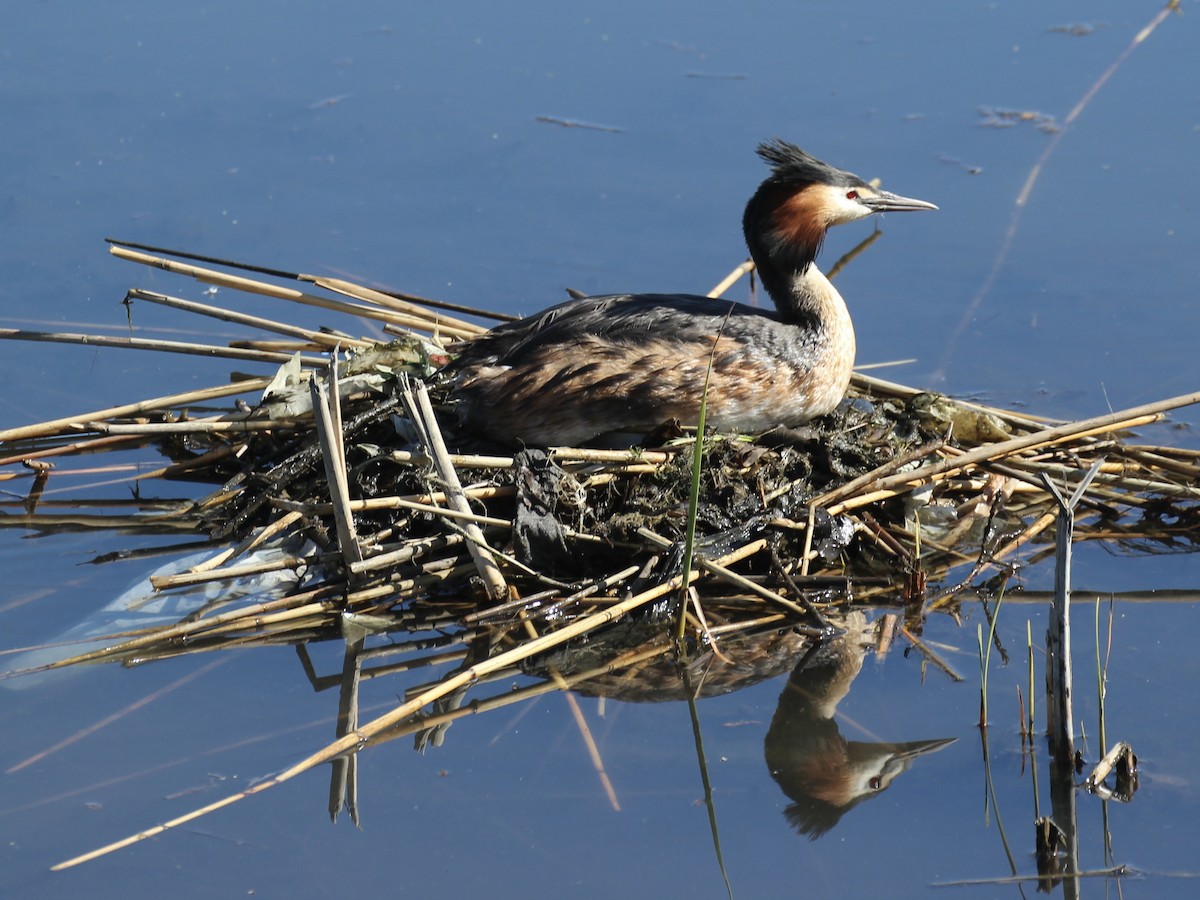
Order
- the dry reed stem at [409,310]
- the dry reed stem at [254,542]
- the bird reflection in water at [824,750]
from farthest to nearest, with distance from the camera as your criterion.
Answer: the dry reed stem at [409,310], the dry reed stem at [254,542], the bird reflection in water at [824,750]

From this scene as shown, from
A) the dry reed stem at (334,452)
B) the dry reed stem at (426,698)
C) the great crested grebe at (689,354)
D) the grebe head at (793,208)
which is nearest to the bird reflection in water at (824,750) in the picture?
the dry reed stem at (426,698)

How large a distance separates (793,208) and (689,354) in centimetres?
69

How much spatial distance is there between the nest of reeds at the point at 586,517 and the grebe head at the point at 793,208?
58cm

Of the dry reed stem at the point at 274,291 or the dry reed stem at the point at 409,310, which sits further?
the dry reed stem at the point at 409,310

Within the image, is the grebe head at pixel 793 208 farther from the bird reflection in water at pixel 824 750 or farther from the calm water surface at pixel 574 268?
the bird reflection in water at pixel 824 750

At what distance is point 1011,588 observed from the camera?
4949 mm

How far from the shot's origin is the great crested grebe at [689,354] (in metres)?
5.21

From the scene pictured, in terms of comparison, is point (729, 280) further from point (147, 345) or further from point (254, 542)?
→ point (254, 542)

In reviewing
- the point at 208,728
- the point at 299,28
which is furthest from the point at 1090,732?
the point at 299,28

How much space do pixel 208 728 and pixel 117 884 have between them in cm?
64

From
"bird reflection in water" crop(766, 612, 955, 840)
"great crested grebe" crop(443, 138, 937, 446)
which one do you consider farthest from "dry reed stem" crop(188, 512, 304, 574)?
"bird reflection in water" crop(766, 612, 955, 840)

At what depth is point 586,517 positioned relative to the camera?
195 inches

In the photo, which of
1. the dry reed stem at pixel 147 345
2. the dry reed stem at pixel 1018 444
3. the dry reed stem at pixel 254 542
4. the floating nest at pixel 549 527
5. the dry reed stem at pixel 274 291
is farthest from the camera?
the dry reed stem at pixel 274 291

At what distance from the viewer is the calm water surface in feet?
12.4
